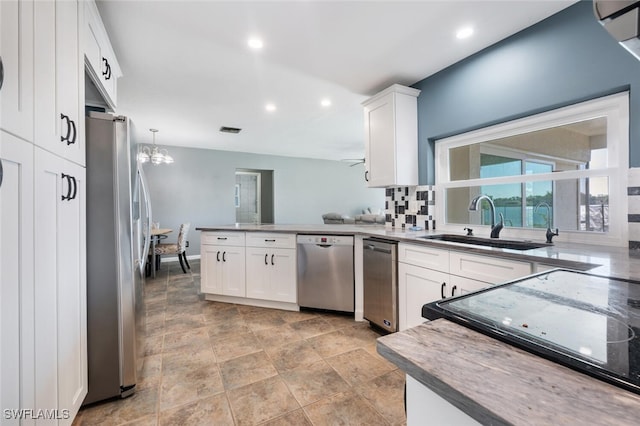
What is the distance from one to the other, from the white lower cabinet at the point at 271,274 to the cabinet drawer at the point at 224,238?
0.56 feet

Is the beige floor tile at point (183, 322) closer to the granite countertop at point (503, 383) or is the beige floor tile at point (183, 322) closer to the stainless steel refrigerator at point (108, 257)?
the stainless steel refrigerator at point (108, 257)

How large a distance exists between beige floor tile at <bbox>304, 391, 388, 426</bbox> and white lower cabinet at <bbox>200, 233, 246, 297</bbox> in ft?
6.04

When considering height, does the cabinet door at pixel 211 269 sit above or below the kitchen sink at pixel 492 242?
below

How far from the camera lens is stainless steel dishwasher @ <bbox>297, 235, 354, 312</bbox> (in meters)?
2.76

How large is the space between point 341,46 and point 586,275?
2.22m

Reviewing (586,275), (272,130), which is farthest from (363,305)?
(272,130)

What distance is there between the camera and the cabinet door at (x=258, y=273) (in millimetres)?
3062

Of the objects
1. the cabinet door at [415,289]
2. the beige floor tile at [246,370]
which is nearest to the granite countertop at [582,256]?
the cabinet door at [415,289]

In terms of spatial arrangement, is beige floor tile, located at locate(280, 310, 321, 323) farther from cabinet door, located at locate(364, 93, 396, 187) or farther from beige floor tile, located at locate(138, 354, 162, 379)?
cabinet door, located at locate(364, 93, 396, 187)

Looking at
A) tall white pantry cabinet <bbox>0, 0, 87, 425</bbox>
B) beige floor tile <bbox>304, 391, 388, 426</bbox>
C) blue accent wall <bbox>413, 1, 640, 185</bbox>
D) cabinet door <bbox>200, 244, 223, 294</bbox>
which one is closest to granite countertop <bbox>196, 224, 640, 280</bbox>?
blue accent wall <bbox>413, 1, 640, 185</bbox>

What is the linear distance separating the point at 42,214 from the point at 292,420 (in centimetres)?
149

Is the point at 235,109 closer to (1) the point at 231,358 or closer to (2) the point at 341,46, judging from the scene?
(2) the point at 341,46

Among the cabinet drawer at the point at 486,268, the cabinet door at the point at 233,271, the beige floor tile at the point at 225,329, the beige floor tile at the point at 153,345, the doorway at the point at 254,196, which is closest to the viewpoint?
the cabinet drawer at the point at 486,268

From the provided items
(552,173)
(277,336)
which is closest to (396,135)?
(552,173)
